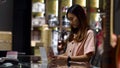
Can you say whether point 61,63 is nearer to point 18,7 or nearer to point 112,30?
point 112,30

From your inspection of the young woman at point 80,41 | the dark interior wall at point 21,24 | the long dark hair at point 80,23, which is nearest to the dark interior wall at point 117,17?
the young woman at point 80,41

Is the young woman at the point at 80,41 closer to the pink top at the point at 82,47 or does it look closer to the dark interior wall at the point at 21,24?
the pink top at the point at 82,47

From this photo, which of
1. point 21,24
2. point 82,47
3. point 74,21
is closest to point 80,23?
point 74,21

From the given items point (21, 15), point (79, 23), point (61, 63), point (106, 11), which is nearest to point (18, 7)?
point (21, 15)

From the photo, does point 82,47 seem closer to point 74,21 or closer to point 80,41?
point 80,41

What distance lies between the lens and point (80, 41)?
70.3 inches

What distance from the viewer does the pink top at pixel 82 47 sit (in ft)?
5.65

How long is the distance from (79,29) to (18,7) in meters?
1.01

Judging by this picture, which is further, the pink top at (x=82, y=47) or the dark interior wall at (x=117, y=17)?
the pink top at (x=82, y=47)

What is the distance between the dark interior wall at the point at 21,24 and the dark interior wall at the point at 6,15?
1.5 inches

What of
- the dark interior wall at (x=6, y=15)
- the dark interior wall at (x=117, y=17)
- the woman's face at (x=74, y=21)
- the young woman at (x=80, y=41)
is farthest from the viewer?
the dark interior wall at (x=6, y=15)

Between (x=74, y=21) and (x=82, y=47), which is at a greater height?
(x=74, y=21)

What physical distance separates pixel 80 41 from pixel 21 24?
1.02 m

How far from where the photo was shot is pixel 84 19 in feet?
6.00
